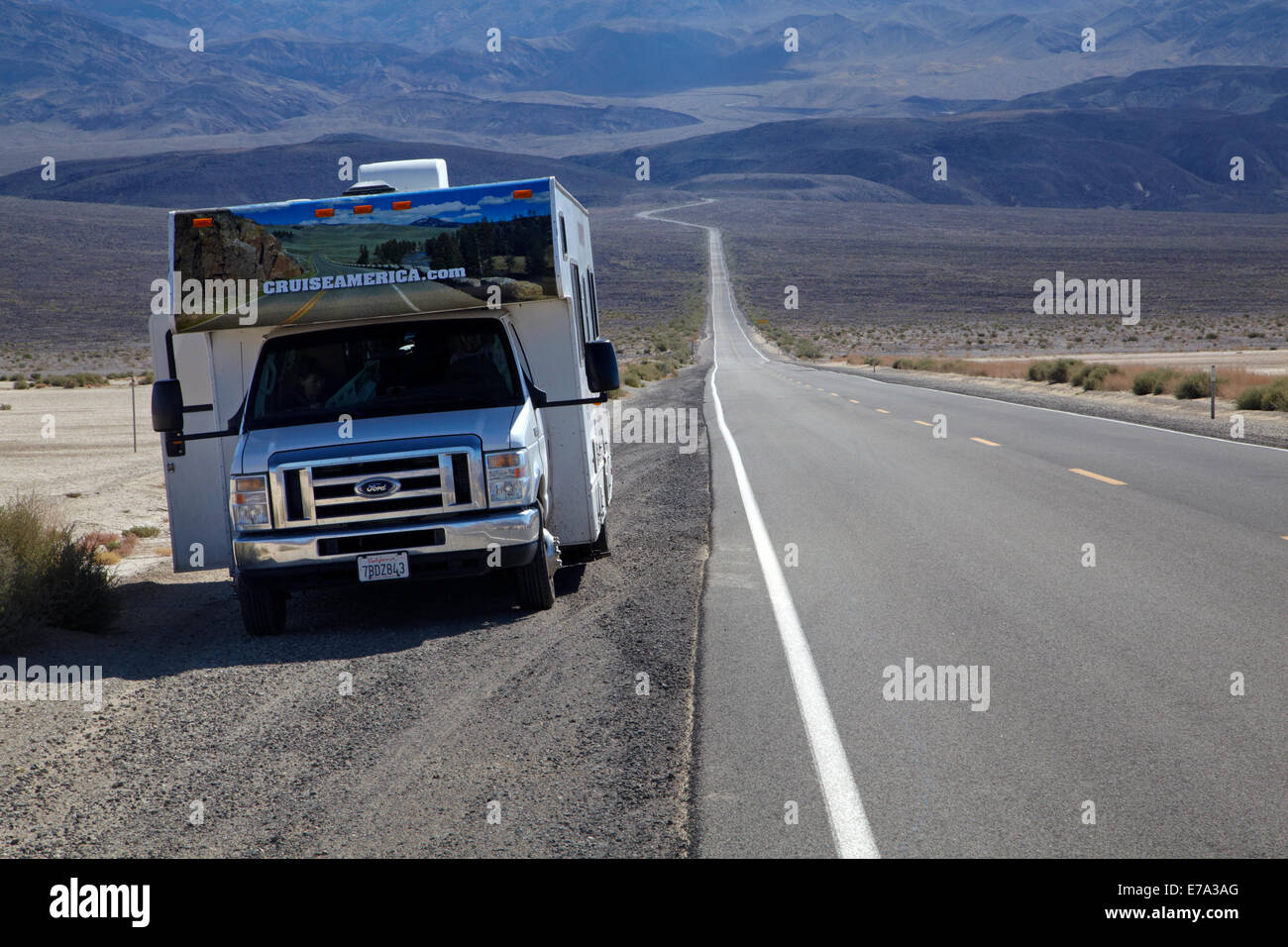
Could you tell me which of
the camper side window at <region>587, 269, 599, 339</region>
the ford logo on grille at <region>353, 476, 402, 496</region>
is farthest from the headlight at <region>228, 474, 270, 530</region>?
the camper side window at <region>587, 269, 599, 339</region>

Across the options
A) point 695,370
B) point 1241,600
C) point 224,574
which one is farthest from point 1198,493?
point 695,370

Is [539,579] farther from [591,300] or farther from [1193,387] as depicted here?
[1193,387]

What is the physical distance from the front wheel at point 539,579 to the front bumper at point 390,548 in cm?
29

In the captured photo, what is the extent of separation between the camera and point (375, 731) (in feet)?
18.7

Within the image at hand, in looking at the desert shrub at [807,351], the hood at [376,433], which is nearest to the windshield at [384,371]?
the hood at [376,433]

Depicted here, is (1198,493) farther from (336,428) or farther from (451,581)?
(336,428)

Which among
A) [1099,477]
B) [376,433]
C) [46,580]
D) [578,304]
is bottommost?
[1099,477]

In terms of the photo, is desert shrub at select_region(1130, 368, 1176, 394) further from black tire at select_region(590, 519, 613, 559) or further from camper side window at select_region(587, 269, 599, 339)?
black tire at select_region(590, 519, 613, 559)

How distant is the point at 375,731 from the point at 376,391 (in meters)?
3.36

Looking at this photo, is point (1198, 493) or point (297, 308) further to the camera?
point (1198, 493)

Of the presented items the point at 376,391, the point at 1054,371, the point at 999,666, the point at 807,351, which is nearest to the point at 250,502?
the point at 376,391

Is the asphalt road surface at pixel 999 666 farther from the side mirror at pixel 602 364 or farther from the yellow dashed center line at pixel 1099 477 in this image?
the side mirror at pixel 602 364

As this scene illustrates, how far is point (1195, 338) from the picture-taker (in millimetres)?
64312
